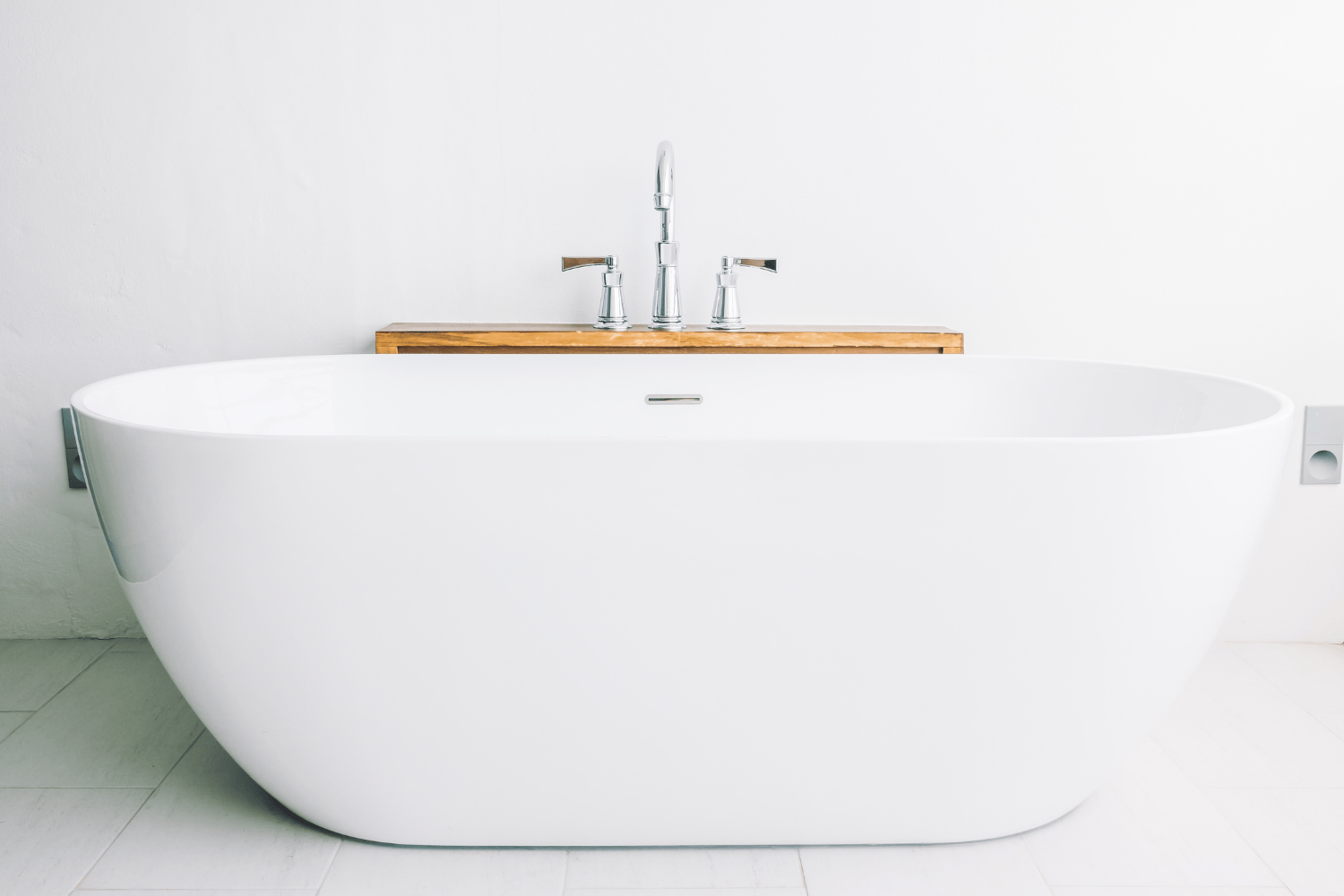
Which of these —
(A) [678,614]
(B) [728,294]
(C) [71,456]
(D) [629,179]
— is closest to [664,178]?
(D) [629,179]

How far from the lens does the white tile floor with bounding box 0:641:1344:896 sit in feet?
3.54

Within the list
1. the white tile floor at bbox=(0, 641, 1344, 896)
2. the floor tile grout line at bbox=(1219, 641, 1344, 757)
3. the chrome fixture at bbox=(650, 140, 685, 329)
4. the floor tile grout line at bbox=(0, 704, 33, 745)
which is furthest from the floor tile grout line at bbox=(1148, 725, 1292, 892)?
the floor tile grout line at bbox=(0, 704, 33, 745)

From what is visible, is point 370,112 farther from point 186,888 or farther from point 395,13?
point 186,888

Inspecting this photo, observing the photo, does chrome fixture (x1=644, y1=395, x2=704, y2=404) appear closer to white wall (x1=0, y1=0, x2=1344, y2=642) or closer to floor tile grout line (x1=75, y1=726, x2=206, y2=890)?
white wall (x1=0, y1=0, x2=1344, y2=642)

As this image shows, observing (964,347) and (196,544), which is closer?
→ (196,544)

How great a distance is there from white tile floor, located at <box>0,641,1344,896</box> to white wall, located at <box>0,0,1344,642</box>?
58 centimetres

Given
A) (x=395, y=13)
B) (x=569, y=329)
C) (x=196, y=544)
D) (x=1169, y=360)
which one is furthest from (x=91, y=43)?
(x=1169, y=360)

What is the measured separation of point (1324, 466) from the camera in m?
1.85

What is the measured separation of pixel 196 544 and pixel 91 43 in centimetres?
120

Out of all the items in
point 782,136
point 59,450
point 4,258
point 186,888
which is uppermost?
point 782,136

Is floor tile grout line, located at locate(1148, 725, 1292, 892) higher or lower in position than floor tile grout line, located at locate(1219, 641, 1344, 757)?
higher

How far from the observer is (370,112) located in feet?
5.68

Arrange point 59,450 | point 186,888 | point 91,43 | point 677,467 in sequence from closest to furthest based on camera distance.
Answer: point 677,467
point 186,888
point 91,43
point 59,450

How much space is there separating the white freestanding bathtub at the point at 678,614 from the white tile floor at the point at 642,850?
3 centimetres
